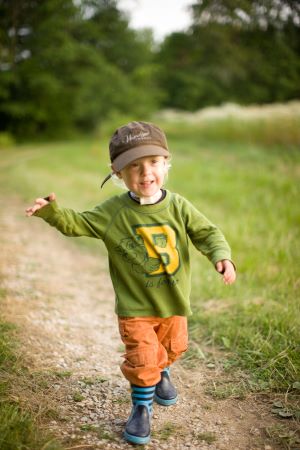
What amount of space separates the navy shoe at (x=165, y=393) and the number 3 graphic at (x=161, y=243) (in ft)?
2.23

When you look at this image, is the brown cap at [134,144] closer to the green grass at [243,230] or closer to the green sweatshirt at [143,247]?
the green sweatshirt at [143,247]

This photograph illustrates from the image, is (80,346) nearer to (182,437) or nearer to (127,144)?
(182,437)

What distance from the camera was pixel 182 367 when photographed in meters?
2.64

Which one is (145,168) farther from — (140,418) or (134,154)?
(140,418)

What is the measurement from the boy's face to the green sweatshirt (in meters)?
0.07

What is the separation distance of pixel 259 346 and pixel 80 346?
47.4 inches

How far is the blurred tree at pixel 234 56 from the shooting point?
1267 cm

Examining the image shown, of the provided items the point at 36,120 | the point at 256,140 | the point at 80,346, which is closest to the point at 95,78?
the point at 36,120

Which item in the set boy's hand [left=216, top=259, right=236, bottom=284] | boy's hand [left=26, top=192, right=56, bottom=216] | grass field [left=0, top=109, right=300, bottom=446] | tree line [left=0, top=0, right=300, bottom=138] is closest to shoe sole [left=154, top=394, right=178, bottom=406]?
grass field [left=0, top=109, right=300, bottom=446]

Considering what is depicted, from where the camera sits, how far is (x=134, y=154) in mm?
1948

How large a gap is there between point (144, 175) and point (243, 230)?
3.15 meters

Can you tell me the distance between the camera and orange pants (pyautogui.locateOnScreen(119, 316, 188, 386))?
1939 millimetres

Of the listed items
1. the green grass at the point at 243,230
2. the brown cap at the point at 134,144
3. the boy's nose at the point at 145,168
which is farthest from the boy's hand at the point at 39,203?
the green grass at the point at 243,230

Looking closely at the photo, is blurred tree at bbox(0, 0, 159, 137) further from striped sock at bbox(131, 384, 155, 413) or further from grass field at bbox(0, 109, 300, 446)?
striped sock at bbox(131, 384, 155, 413)
